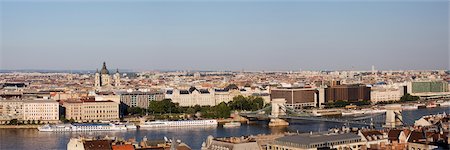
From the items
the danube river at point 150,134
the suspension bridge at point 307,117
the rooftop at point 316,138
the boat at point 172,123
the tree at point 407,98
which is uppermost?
the rooftop at point 316,138

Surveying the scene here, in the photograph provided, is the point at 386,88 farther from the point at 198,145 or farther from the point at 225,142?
the point at 225,142

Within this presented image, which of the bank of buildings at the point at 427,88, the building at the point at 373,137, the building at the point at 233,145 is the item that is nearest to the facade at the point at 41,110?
the building at the point at 233,145

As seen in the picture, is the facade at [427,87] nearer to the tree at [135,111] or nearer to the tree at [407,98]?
the tree at [407,98]

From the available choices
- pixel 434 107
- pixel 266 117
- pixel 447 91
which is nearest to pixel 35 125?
pixel 266 117

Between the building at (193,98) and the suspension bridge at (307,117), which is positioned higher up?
the building at (193,98)

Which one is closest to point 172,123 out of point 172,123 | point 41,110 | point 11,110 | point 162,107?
point 172,123

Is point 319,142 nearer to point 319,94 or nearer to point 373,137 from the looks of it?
point 373,137

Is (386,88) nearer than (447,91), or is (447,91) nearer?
(386,88)
